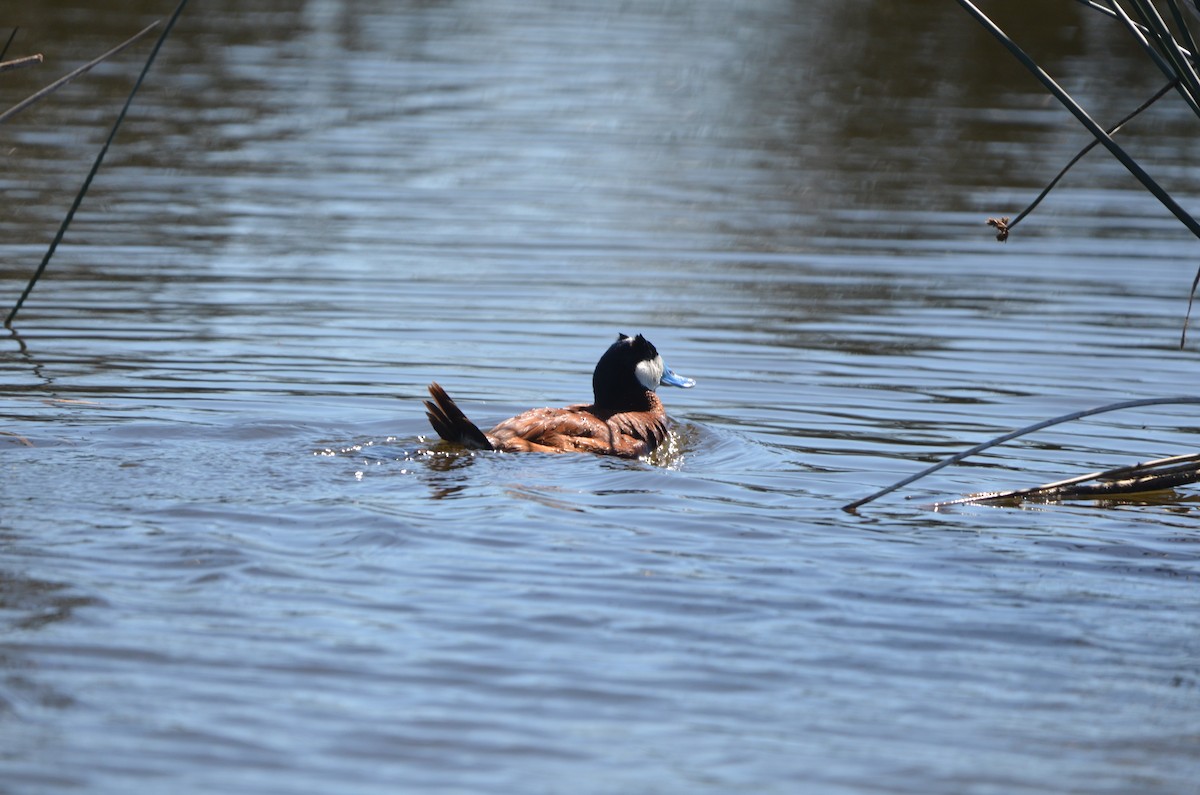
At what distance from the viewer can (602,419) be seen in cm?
881

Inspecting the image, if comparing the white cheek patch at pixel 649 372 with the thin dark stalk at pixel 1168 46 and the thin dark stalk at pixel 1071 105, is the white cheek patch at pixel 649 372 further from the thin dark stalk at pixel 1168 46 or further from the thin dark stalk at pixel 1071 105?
the thin dark stalk at pixel 1168 46

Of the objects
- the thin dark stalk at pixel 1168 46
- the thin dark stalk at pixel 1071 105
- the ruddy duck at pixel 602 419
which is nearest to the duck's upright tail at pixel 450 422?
the ruddy duck at pixel 602 419

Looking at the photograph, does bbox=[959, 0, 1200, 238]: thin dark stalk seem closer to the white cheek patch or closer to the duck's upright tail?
the duck's upright tail

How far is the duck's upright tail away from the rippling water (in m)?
0.15

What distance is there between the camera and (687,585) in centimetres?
589

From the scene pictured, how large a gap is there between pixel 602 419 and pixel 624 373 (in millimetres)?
476

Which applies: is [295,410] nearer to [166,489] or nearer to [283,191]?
[166,489]

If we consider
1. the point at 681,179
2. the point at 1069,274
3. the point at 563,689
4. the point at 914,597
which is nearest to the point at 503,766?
the point at 563,689

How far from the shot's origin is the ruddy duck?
25.6ft

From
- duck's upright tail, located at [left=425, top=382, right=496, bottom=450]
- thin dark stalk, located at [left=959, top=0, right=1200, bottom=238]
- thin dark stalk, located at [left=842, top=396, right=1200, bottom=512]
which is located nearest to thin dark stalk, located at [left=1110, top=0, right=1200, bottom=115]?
thin dark stalk, located at [left=959, top=0, right=1200, bottom=238]

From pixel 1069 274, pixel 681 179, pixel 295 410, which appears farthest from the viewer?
pixel 681 179

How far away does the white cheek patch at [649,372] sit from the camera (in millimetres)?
9219

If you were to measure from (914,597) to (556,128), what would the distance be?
569 inches

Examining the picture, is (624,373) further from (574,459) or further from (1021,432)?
(1021,432)
